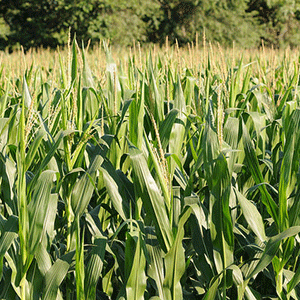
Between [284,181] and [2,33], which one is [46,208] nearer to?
[284,181]

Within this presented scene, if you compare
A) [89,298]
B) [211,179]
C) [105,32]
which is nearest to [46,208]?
[89,298]

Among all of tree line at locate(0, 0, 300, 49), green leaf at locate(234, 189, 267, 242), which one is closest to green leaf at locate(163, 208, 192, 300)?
green leaf at locate(234, 189, 267, 242)

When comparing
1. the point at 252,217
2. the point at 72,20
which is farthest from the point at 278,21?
the point at 252,217

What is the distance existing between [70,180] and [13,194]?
9.6 inches

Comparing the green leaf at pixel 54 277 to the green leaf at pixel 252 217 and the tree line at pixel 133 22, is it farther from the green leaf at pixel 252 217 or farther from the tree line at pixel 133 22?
the tree line at pixel 133 22

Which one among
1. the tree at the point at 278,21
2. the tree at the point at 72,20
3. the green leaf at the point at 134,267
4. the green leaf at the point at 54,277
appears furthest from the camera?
the tree at the point at 278,21

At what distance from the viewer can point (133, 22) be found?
1825cm

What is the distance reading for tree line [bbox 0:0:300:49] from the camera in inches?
674

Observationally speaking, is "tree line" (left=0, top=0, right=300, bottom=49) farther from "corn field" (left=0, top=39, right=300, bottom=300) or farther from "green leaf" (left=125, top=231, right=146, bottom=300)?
"green leaf" (left=125, top=231, right=146, bottom=300)

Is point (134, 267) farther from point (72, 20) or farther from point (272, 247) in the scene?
point (72, 20)

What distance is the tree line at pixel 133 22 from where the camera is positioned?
17.1m

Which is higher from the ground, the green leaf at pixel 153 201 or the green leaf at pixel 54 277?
the green leaf at pixel 153 201

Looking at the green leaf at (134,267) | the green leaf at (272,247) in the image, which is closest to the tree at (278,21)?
the green leaf at (272,247)

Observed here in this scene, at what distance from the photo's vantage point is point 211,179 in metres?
1.74
